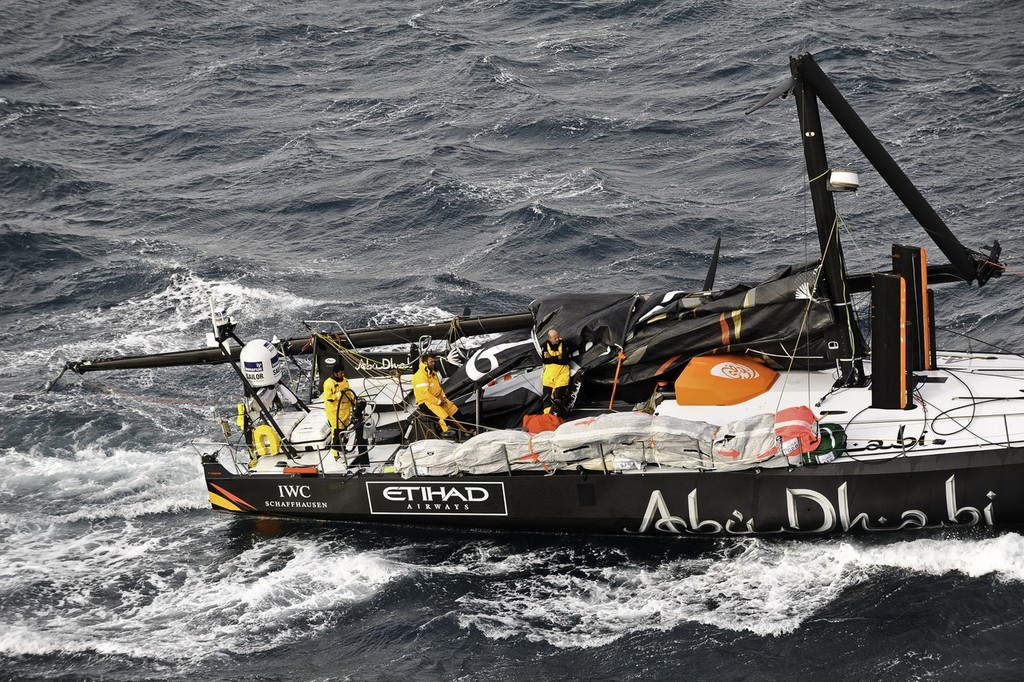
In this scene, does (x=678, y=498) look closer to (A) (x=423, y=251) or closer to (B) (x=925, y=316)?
(B) (x=925, y=316)

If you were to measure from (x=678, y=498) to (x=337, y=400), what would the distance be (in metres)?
5.47

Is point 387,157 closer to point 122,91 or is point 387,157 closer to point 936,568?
point 122,91

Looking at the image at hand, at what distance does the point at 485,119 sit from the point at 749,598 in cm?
2136

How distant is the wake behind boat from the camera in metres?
15.2

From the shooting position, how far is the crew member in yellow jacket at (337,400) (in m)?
17.8

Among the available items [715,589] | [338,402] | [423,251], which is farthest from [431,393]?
[423,251]

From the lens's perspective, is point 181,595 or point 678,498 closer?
point 678,498

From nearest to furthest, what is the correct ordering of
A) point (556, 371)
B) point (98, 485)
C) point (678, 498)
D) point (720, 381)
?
1. point (678, 498)
2. point (720, 381)
3. point (556, 371)
4. point (98, 485)

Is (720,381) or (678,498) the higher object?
(720,381)

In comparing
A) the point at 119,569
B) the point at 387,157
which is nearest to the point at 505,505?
the point at 119,569

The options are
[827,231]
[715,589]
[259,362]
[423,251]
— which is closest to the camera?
[715,589]

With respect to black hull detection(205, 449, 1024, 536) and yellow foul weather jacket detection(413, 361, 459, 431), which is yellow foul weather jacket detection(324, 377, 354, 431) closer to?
black hull detection(205, 449, 1024, 536)

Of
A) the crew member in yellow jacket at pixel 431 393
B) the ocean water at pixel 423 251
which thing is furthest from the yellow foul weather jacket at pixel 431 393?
the ocean water at pixel 423 251

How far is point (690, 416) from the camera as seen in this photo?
16.4 m
